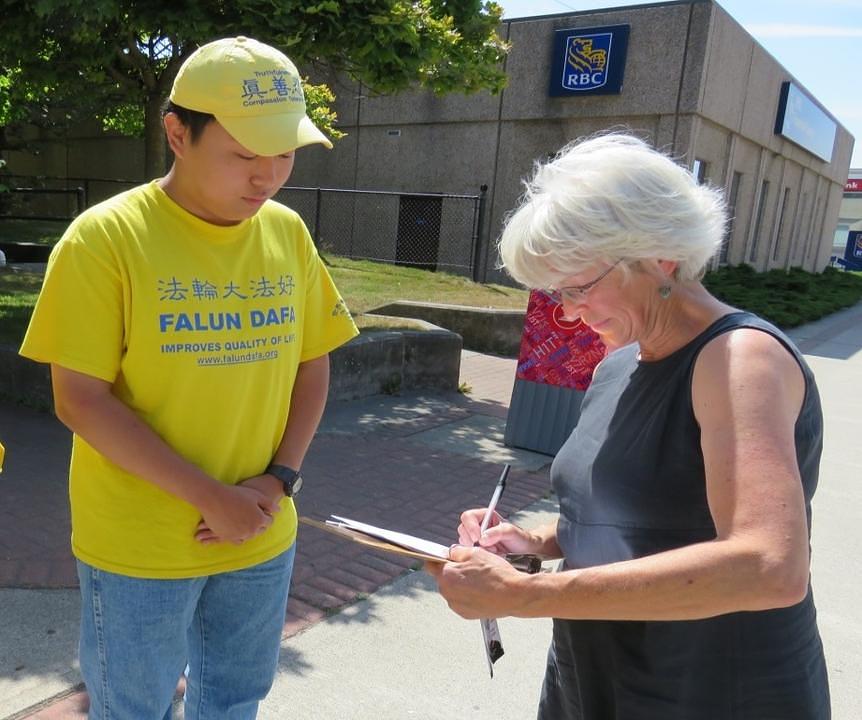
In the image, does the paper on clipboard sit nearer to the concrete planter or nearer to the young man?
the young man

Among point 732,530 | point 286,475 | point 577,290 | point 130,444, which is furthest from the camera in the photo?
point 286,475

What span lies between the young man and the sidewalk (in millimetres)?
1115

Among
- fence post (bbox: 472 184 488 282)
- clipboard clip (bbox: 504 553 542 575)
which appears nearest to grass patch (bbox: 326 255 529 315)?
fence post (bbox: 472 184 488 282)

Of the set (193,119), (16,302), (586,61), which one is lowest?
(16,302)

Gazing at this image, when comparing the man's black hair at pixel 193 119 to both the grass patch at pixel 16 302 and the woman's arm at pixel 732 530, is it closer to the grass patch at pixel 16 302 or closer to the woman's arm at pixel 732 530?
the woman's arm at pixel 732 530

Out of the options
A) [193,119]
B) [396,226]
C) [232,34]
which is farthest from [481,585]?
[396,226]

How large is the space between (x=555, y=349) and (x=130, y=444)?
4.51 metres

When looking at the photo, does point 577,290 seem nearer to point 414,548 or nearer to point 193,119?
point 414,548

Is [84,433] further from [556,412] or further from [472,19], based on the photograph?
[472,19]

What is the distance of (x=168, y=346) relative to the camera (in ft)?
5.29

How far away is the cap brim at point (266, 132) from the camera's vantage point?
1591mm

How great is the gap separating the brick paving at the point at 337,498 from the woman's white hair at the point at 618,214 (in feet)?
7.38

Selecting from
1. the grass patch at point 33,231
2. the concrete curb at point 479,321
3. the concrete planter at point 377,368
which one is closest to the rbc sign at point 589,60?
the concrete curb at point 479,321

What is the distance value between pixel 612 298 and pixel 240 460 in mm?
934
